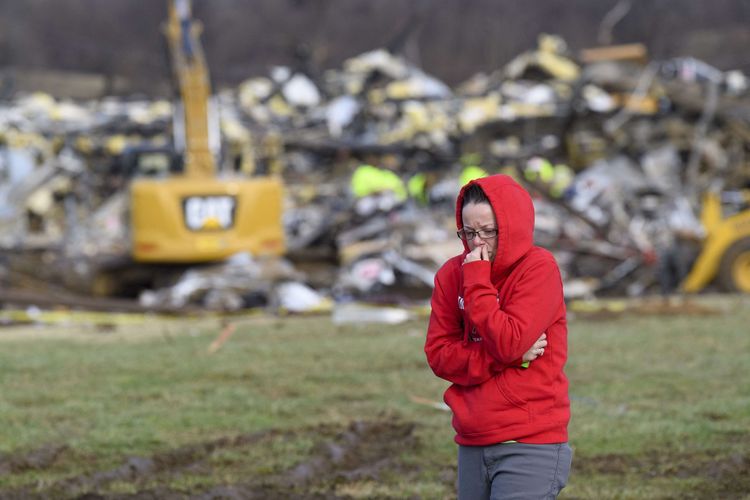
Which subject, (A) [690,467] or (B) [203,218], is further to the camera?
(B) [203,218]

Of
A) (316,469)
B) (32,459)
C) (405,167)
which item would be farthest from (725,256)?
(405,167)

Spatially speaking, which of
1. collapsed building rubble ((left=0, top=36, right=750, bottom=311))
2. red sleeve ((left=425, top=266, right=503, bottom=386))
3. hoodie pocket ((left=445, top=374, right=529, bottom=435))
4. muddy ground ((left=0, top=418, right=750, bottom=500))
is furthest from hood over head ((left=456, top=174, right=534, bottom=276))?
collapsed building rubble ((left=0, top=36, right=750, bottom=311))

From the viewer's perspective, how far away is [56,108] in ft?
139

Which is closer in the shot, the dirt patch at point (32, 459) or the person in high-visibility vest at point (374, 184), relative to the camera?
the dirt patch at point (32, 459)

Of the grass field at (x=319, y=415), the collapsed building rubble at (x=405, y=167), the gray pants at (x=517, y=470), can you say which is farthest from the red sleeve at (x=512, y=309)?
the collapsed building rubble at (x=405, y=167)

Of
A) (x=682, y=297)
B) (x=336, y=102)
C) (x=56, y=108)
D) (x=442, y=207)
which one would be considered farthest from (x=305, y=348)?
(x=56, y=108)

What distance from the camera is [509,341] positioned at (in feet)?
12.2

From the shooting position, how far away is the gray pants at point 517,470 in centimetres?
379

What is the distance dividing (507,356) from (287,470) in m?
3.11

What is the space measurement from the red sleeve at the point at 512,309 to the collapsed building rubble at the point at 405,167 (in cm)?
1185

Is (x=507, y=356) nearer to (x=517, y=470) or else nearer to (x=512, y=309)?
(x=512, y=309)

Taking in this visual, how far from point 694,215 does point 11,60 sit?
6936 centimetres

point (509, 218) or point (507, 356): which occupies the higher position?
point (509, 218)

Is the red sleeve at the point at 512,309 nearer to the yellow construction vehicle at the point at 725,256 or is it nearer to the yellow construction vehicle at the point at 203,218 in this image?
the yellow construction vehicle at the point at 725,256
